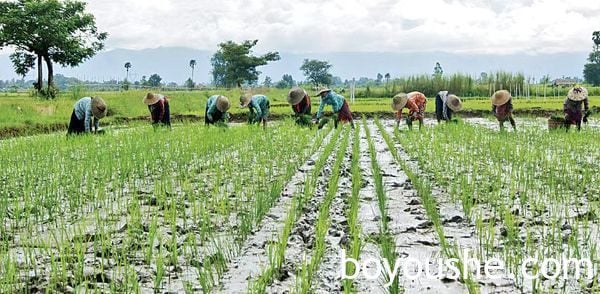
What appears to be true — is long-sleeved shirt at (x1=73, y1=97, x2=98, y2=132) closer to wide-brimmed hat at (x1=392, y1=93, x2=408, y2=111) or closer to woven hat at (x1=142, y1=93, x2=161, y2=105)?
woven hat at (x1=142, y1=93, x2=161, y2=105)

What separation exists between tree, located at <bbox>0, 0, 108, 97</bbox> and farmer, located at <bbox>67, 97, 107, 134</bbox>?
12.5 m

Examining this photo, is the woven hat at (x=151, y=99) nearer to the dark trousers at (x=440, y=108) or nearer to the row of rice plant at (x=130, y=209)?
the row of rice plant at (x=130, y=209)

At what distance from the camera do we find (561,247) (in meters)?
3.16

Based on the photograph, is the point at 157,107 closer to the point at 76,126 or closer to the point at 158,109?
the point at 158,109

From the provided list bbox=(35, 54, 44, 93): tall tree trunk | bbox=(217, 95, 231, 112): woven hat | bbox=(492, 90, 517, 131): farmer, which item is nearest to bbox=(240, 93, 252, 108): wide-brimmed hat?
bbox=(217, 95, 231, 112): woven hat

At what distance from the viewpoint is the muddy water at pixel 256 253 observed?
9.19 ft

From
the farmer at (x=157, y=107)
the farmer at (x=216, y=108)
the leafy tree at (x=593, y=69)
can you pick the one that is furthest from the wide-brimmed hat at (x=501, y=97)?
the leafy tree at (x=593, y=69)

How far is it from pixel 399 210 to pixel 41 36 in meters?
21.7

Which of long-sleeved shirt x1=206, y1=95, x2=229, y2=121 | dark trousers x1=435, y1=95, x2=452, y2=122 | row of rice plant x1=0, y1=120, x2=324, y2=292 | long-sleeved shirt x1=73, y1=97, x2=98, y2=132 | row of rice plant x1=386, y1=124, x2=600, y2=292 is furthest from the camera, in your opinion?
dark trousers x1=435, y1=95, x2=452, y2=122

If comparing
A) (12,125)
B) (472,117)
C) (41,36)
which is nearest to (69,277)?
(12,125)

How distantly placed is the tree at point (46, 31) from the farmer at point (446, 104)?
1430cm

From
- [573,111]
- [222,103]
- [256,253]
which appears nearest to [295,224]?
[256,253]

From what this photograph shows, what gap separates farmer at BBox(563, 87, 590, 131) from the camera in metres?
9.35
